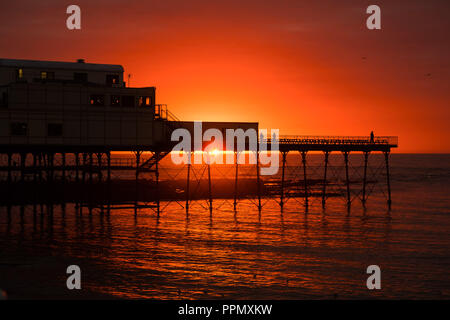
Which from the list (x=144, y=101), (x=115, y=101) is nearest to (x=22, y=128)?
(x=115, y=101)

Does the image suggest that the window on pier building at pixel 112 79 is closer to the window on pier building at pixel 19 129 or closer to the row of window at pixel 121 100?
the row of window at pixel 121 100

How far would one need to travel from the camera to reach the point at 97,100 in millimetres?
48156

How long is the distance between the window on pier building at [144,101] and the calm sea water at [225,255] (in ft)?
40.9

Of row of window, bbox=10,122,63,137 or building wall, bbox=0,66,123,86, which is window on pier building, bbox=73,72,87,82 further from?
row of window, bbox=10,122,63,137

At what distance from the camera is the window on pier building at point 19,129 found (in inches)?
1805

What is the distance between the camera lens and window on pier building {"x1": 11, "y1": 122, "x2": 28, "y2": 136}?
4584 cm

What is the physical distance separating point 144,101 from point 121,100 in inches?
88.4

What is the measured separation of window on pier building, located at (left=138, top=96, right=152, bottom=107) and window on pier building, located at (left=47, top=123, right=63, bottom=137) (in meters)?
7.94

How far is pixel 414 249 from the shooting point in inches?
1606

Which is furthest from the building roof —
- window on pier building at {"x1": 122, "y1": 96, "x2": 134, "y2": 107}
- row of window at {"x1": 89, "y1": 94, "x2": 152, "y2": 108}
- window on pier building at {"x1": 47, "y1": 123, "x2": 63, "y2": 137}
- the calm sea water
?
the calm sea water

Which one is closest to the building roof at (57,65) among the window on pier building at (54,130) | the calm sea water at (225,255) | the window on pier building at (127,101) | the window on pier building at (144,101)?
the window on pier building at (127,101)

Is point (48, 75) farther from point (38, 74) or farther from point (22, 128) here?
point (22, 128)
